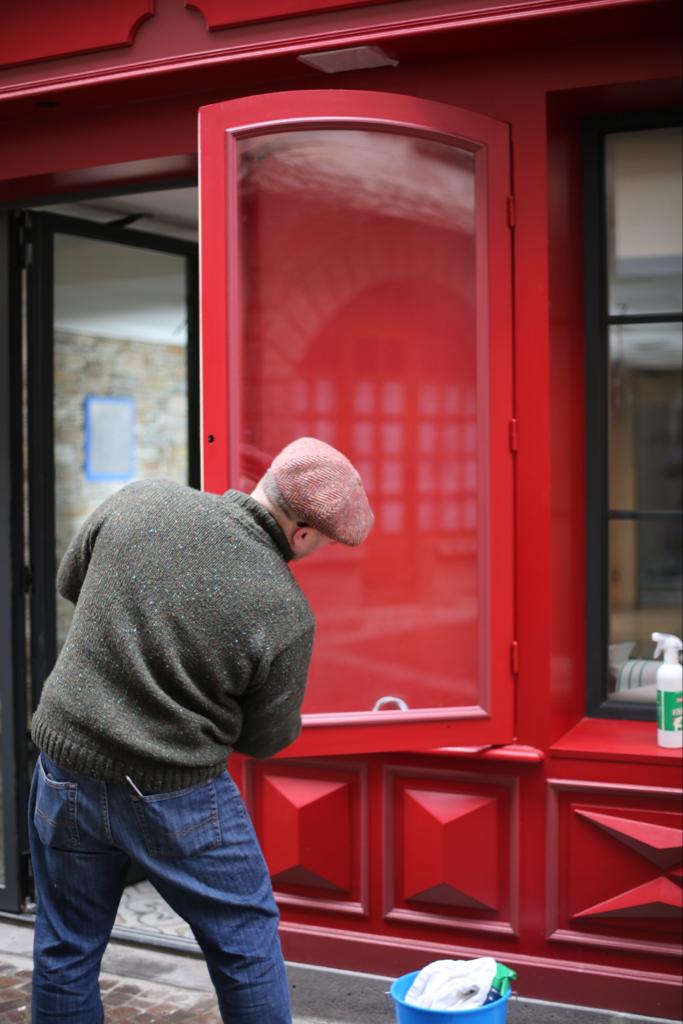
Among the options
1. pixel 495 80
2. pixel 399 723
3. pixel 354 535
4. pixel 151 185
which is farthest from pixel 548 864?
pixel 151 185

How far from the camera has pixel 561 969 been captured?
12.3 ft

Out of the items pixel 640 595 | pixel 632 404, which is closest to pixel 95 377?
pixel 632 404

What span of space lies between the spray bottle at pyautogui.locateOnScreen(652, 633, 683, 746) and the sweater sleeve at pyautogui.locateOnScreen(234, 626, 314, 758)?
4.96 ft

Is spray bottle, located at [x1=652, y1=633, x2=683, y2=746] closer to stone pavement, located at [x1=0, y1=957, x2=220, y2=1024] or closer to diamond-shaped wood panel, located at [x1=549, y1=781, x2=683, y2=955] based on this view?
diamond-shaped wood panel, located at [x1=549, y1=781, x2=683, y2=955]

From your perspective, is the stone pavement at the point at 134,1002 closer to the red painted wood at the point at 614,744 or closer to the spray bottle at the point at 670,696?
the red painted wood at the point at 614,744

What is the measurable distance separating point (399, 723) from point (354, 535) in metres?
1.33

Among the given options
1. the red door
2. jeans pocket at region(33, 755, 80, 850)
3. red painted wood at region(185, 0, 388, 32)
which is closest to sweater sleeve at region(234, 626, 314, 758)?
jeans pocket at region(33, 755, 80, 850)

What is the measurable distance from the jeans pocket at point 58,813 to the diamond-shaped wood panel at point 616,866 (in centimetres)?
174

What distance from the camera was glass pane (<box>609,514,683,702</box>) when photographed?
4039 millimetres

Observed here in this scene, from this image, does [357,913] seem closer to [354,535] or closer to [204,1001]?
[204,1001]

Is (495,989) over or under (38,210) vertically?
under

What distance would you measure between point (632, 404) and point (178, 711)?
222 centimetres

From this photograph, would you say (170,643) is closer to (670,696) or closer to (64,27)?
(670,696)

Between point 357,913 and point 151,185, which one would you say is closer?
point 357,913
